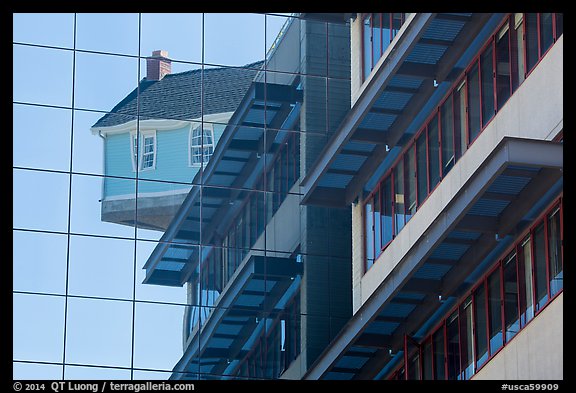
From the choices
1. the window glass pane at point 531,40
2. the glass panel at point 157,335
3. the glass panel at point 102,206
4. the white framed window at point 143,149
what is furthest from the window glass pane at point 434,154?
Answer: the glass panel at point 102,206

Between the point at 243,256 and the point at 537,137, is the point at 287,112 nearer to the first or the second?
the point at 243,256

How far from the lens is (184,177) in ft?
206

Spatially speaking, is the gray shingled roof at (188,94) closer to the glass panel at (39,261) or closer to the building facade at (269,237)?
the building facade at (269,237)

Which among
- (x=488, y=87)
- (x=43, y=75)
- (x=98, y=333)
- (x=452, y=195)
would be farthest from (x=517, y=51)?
(x=43, y=75)

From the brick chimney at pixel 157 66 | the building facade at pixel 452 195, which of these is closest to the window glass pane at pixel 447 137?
the building facade at pixel 452 195

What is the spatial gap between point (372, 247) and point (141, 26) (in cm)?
1740

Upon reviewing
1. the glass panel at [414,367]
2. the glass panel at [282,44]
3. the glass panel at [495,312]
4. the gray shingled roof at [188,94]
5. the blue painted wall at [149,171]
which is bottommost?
the glass panel at [414,367]

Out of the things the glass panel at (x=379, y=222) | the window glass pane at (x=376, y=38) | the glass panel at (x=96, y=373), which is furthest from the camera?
the glass panel at (x=96, y=373)

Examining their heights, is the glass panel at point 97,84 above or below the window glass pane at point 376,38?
above

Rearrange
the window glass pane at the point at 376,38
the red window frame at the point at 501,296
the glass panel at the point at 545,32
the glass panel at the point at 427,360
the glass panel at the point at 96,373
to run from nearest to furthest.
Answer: the glass panel at the point at 545,32 → the red window frame at the point at 501,296 → the glass panel at the point at 427,360 → the window glass pane at the point at 376,38 → the glass panel at the point at 96,373

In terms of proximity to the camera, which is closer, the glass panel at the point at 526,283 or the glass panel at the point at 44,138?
the glass panel at the point at 526,283

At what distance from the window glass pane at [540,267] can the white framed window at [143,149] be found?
27.0 meters

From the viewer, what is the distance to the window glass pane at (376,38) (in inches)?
1982
